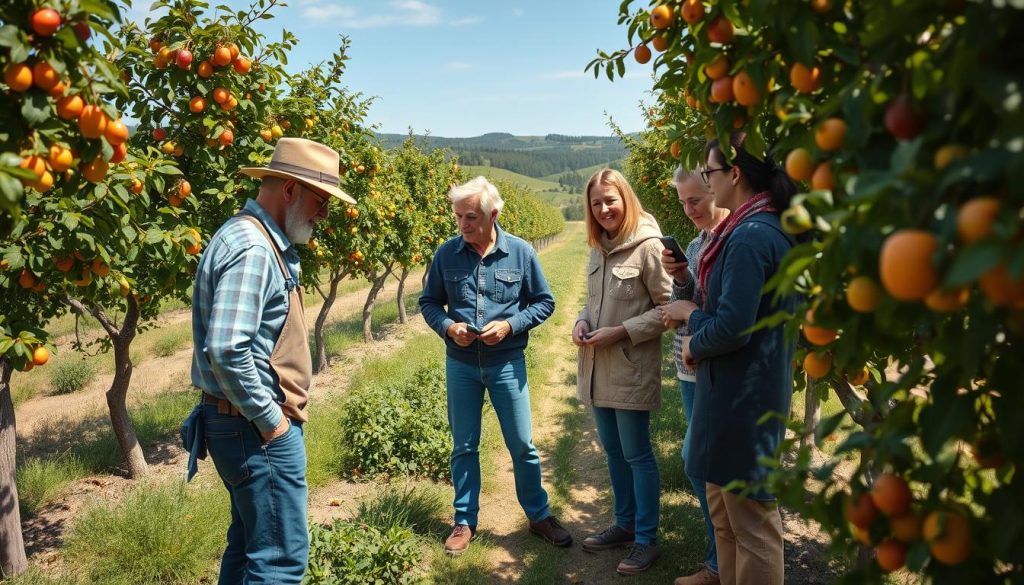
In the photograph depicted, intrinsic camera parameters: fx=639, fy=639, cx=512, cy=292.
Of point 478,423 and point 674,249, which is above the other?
point 674,249

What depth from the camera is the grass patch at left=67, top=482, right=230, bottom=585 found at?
11.3ft

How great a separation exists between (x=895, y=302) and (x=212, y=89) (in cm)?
399

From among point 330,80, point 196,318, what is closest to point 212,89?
point 196,318

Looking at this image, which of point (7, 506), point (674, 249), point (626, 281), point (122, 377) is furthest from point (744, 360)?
point (122, 377)

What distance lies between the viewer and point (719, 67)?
1442mm

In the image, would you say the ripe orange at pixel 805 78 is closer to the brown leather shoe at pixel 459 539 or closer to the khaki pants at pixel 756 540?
the khaki pants at pixel 756 540

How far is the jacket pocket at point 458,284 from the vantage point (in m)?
3.52

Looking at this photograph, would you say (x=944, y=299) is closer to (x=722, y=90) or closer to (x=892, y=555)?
(x=892, y=555)

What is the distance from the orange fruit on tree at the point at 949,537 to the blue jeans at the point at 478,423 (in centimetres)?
260

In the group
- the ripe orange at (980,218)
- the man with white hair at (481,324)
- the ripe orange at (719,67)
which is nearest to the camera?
the ripe orange at (980,218)

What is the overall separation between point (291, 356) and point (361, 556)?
135cm

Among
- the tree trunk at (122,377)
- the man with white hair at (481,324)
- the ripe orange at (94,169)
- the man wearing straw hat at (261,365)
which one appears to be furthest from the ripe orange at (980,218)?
the tree trunk at (122,377)

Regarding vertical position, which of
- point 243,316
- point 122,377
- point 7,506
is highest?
point 243,316

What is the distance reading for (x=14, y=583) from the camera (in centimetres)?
335
